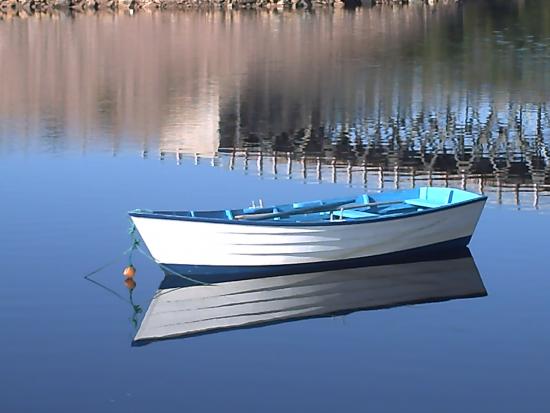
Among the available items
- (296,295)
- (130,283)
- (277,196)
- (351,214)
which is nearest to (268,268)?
(296,295)

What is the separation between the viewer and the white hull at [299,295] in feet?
83.4

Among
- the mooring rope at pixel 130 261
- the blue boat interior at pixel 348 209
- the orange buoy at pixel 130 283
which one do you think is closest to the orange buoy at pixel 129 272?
the orange buoy at pixel 130 283

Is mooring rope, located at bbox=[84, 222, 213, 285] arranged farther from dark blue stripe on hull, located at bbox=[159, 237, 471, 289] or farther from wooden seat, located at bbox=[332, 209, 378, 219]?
wooden seat, located at bbox=[332, 209, 378, 219]

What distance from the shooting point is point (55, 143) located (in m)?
49.2

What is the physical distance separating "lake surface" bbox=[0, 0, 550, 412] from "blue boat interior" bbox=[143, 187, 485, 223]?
1.43 meters

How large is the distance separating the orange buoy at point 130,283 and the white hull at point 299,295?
28.7 inches

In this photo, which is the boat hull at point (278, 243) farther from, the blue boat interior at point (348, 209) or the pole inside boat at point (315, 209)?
the pole inside boat at point (315, 209)

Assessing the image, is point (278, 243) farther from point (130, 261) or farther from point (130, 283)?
point (130, 261)

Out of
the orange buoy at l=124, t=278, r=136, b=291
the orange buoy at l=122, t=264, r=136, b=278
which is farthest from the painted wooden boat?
the orange buoy at l=124, t=278, r=136, b=291

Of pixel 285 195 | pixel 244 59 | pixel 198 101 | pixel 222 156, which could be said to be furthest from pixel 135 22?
pixel 285 195

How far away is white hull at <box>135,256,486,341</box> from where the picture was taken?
83.4 ft

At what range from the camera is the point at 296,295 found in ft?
89.5

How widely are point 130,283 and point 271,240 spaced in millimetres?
3423

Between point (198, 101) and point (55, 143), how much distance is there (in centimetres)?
1371
